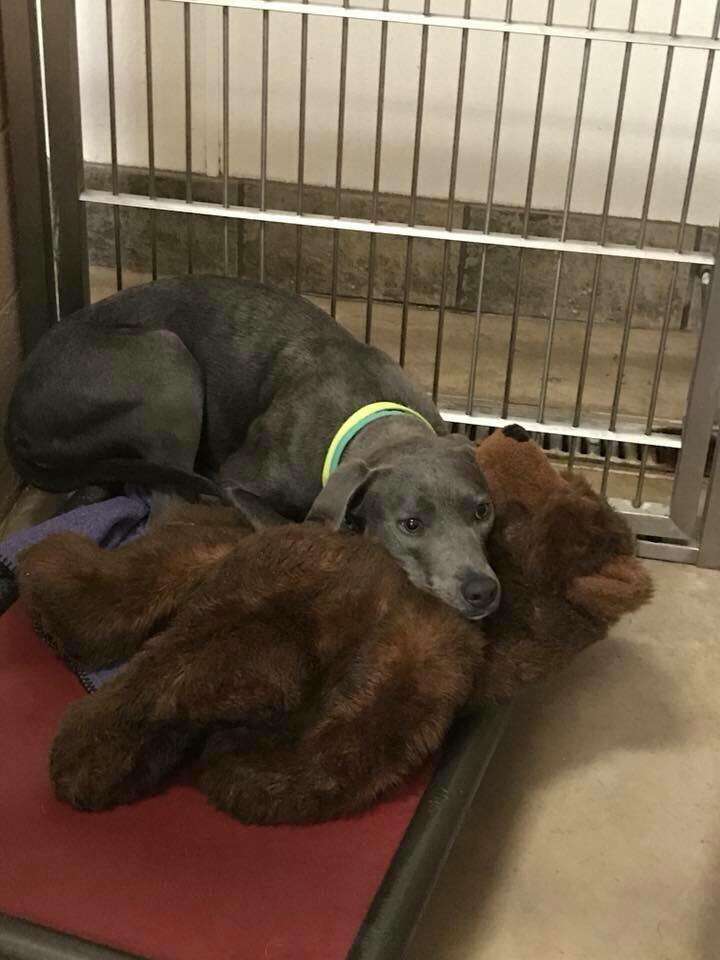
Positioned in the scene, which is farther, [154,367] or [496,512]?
[154,367]

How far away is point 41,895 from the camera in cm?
142

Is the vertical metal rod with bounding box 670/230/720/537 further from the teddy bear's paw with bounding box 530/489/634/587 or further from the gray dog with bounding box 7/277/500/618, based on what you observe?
the teddy bear's paw with bounding box 530/489/634/587

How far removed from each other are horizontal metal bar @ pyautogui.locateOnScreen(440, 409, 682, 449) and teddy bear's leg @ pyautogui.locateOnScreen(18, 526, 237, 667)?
0.91 meters

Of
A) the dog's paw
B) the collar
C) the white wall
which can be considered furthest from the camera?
the white wall

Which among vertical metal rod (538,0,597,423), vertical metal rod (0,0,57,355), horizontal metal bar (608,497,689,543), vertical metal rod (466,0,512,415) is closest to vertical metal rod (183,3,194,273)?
vertical metal rod (0,0,57,355)

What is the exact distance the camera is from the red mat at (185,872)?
1381 millimetres

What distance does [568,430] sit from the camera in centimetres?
251

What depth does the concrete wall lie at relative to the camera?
234 cm

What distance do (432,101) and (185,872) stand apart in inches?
93.3

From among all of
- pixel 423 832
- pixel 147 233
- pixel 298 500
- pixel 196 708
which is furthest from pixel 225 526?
pixel 147 233

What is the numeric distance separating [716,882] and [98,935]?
0.89m

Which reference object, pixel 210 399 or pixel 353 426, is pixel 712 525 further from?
pixel 210 399

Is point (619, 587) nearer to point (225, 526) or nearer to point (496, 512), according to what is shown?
point (496, 512)

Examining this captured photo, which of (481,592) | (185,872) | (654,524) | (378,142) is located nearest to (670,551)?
(654,524)
